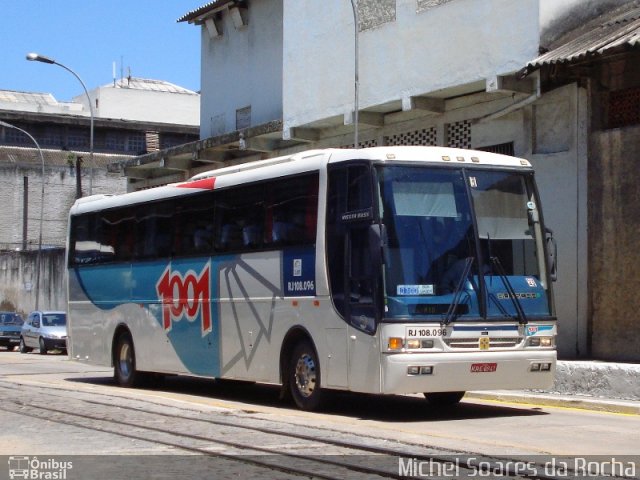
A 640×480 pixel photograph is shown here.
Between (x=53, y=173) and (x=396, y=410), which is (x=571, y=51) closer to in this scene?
(x=396, y=410)

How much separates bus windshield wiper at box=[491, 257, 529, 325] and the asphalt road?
1.26 metres

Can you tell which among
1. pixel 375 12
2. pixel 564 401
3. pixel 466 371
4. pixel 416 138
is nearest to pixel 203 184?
pixel 466 371

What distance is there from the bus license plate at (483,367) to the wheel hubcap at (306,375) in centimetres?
230

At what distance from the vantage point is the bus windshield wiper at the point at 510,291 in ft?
46.4

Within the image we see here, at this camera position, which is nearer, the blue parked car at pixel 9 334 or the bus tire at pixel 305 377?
the bus tire at pixel 305 377

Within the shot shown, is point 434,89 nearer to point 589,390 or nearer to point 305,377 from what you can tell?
point 589,390

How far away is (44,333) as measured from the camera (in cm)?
3697

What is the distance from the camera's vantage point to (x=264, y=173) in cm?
1641

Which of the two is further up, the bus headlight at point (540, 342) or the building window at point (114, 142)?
the building window at point (114, 142)

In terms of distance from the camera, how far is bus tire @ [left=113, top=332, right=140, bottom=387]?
66.8 ft

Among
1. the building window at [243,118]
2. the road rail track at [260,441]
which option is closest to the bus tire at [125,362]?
the road rail track at [260,441]

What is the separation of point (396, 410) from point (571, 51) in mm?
7691

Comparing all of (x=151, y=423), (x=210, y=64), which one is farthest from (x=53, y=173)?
(x=151, y=423)

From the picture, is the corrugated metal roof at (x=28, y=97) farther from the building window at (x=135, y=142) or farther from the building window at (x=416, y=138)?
the building window at (x=416, y=138)
